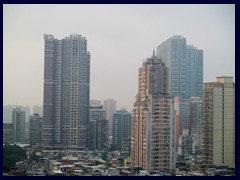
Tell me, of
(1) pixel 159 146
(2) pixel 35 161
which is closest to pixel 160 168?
(1) pixel 159 146

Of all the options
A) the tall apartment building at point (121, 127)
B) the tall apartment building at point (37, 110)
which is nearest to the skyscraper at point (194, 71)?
the tall apartment building at point (121, 127)

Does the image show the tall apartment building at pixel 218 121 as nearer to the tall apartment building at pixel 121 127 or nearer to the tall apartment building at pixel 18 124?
the tall apartment building at pixel 121 127

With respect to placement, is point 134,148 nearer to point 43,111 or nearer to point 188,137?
point 188,137

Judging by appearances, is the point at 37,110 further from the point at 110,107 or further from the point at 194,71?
the point at 194,71

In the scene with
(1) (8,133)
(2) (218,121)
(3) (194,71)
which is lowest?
(1) (8,133)

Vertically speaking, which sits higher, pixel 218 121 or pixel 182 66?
pixel 182 66

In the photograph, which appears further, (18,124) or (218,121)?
(18,124)

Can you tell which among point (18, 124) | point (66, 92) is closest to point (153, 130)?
point (66, 92)

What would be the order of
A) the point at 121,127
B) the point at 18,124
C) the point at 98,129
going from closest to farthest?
1. the point at 18,124
2. the point at 121,127
3. the point at 98,129
